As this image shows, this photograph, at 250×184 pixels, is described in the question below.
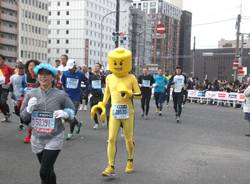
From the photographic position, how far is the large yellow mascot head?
7.50 metres

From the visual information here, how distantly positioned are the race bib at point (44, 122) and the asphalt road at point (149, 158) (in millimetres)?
1527

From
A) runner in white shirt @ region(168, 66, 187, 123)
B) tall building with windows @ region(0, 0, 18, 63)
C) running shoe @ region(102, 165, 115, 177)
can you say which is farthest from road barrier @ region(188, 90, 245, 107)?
tall building with windows @ region(0, 0, 18, 63)

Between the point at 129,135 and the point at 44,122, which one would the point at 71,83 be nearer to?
the point at 129,135

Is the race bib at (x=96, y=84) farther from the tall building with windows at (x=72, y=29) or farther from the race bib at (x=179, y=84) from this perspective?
the tall building with windows at (x=72, y=29)

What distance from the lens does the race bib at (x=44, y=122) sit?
5.30m

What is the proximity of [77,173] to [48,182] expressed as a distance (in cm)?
185

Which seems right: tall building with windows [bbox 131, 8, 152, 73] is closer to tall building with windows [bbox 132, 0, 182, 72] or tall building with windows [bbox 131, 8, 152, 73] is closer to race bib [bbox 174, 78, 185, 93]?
tall building with windows [bbox 132, 0, 182, 72]

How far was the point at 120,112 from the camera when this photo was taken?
7371mm

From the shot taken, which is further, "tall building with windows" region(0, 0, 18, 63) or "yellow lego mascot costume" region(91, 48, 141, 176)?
"tall building with windows" region(0, 0, 18, 63)

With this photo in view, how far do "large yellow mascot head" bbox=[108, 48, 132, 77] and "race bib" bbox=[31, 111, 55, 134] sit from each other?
2.40m

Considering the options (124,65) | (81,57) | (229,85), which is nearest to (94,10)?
(81,57)

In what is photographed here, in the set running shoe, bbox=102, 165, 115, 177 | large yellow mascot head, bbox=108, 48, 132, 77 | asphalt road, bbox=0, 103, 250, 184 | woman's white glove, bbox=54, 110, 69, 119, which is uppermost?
large yellow mascot head, bbox=108, 48, 132, 77

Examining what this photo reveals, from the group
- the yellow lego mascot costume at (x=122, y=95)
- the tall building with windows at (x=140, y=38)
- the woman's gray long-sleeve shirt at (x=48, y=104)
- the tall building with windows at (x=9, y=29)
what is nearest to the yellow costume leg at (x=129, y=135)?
the yellow lego mascot costume at (x=122, y=95)

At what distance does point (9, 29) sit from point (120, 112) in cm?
9051
